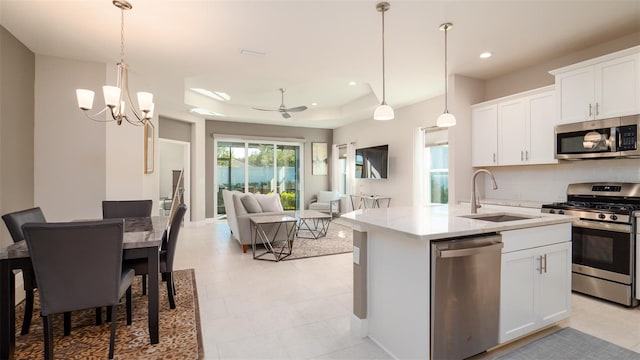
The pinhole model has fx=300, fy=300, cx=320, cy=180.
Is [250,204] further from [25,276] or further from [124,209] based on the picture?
[25,276]

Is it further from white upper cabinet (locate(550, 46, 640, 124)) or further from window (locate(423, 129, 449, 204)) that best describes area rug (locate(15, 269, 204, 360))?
window (locate(423, 129, 449, 204))

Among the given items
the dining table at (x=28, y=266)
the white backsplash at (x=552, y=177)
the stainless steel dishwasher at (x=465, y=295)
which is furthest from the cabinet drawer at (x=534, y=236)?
the dining table at (x=28, y=266)

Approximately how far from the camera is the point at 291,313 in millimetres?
2695

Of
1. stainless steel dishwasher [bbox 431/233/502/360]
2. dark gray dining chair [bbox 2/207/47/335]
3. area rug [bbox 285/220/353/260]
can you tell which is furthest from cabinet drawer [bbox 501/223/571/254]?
dark gray dining chair [bbox 2/207/47/335]

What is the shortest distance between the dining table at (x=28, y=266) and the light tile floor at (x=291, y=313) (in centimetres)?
46

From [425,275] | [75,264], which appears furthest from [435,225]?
[75,264]

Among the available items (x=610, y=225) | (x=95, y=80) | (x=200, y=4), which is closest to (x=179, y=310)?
(x=200, y=4)

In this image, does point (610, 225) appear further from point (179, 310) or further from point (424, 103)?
point (179, 310)

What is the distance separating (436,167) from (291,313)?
13.4 ft

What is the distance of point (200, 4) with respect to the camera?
8.57 ft

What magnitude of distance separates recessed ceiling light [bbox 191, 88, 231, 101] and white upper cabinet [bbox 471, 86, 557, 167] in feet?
15.8

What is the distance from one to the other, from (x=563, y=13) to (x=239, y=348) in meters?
3.97

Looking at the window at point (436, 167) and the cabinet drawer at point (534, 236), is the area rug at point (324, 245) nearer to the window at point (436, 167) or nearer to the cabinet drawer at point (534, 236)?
the window at point (436, 167)

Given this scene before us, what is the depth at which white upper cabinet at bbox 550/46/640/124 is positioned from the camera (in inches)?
111
